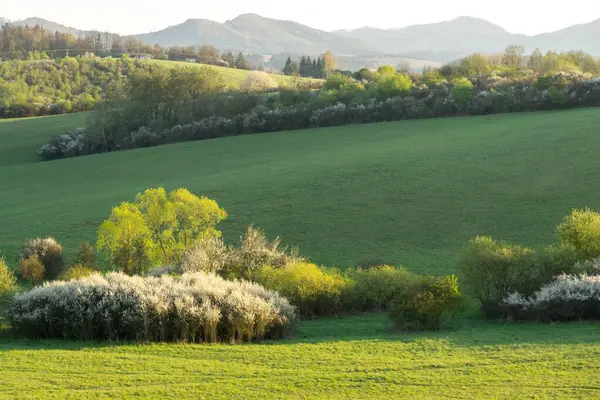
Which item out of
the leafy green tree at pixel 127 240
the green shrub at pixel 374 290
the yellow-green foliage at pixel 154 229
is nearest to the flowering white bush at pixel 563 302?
the green shrub at pixel 374 290

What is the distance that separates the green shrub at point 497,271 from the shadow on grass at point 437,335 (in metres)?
1.49

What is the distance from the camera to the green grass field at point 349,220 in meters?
12.2

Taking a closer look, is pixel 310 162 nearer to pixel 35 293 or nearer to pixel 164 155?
pixel 164 155

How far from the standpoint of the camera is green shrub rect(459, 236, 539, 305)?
71.8 ft

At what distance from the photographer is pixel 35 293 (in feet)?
56.2

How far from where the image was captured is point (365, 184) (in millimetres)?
46531

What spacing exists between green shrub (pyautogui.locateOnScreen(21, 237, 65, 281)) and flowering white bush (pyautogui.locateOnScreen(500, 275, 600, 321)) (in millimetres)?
21611

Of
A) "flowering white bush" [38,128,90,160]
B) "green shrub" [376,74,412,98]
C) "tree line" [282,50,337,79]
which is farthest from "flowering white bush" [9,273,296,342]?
"tree line" [282,50,337,79]

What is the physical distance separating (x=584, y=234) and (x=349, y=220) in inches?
706

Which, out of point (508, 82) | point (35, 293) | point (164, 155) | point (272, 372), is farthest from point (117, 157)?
point (272, 372)

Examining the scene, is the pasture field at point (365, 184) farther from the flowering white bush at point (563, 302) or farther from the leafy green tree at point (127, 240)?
the flowering white bush at point (563, 302)

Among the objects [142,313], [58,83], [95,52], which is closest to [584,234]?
[142,313]

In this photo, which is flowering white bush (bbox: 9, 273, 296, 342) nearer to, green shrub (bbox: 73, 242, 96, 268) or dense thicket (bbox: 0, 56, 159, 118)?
green shrub (bbox: 73, 242, 96, 268)

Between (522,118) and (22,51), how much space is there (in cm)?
15207
